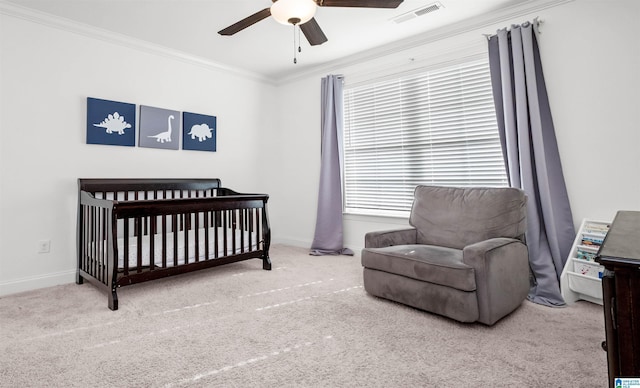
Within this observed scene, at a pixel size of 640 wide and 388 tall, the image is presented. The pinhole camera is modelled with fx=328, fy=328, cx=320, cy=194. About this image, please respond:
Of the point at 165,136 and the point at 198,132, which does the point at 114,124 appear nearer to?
the point at 165,136

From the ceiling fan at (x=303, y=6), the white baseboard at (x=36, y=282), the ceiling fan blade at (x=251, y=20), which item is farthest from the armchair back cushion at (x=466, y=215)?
the white baseboard at (x=36, y=282)

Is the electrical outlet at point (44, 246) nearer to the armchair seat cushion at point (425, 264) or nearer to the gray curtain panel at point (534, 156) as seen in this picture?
the armchair seat cushion at point (425, 264)

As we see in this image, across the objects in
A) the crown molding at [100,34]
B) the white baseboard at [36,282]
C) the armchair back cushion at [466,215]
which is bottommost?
the white baseboard at [36,282]

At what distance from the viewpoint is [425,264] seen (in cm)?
196

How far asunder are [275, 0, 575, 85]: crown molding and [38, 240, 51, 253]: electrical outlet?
10.2ft

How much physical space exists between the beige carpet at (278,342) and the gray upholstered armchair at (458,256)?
0.11m

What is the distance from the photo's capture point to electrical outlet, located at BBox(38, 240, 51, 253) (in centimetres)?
265

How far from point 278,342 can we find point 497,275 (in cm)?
127

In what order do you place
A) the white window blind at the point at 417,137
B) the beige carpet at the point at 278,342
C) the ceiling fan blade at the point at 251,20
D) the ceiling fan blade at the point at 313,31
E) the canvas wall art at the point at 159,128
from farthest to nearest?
the canvas wall art at the point at 159,128 → the white window blind at the point at 417,137 → the ceiling fan blade at the point at 313,31 → the ceiling fan blade at the point at 251,20 → the beige carpet at the point at 278,342

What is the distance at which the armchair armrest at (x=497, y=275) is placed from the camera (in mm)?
1793

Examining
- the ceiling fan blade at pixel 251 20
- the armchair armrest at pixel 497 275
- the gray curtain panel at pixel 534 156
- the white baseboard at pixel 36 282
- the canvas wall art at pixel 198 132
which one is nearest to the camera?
the armchair armrest at pixel 497 275

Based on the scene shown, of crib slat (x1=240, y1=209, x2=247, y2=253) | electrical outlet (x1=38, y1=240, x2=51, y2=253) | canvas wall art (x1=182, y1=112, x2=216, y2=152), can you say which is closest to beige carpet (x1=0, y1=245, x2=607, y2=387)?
electrical outlet (x1=38, y1=240, x2=51, y2=253)

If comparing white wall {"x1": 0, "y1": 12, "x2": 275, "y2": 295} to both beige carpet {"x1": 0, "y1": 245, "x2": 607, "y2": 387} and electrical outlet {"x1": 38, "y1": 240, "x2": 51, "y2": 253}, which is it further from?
beige carpet {"x1": 0, "y1": 245, "x2": 607, "y2": 387}

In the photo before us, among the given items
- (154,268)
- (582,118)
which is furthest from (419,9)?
(154,268)
